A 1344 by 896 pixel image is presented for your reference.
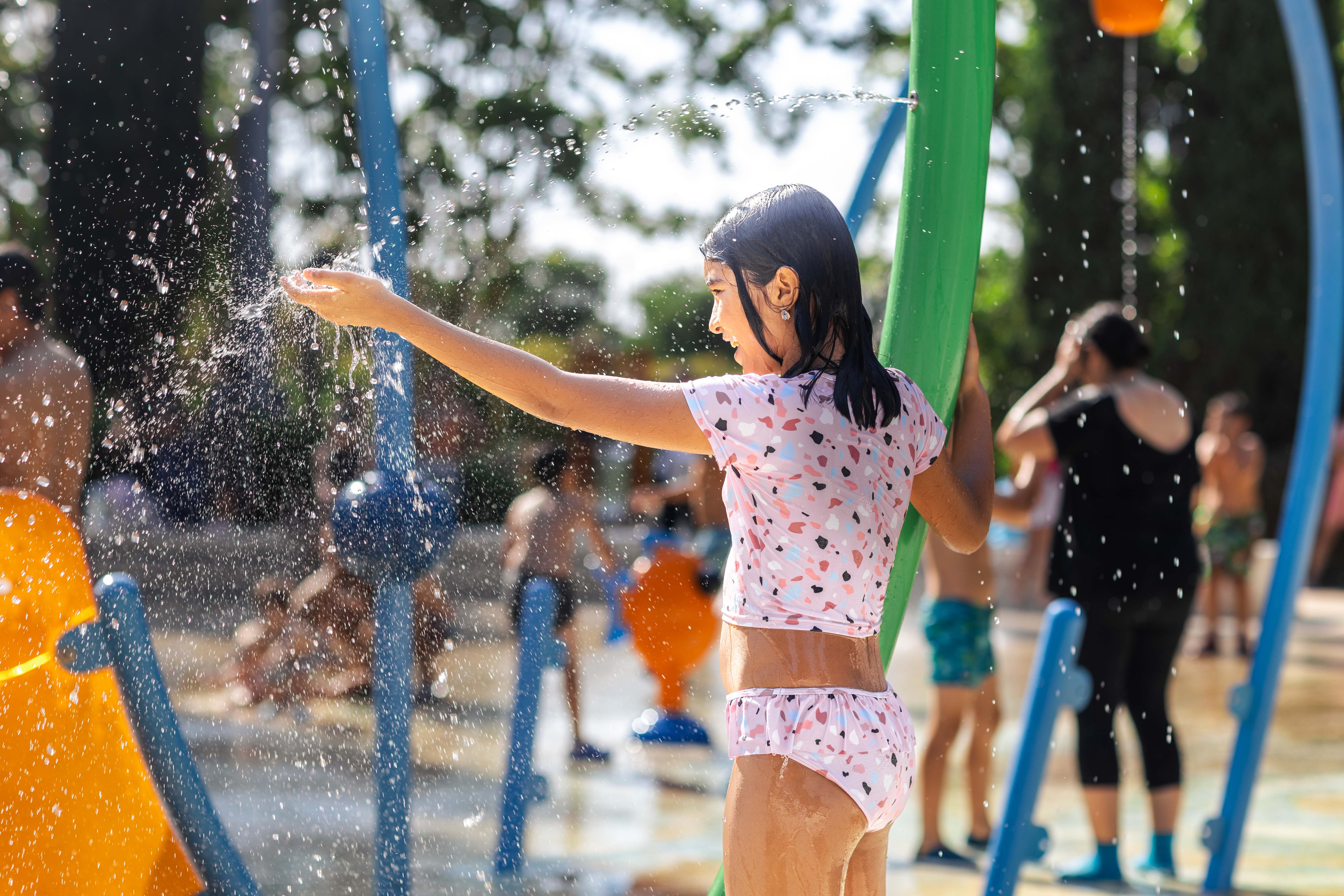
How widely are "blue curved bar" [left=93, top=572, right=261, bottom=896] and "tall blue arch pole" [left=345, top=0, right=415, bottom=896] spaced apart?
1.57ft

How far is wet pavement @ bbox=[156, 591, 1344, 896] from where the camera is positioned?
455cm

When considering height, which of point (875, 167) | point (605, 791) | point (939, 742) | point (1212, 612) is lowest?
point (605, 791)

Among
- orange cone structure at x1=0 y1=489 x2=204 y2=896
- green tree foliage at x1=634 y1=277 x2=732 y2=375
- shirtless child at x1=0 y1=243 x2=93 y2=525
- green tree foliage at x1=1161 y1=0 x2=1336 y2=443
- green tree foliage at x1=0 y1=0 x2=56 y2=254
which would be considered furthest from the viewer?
green tree foliage at x1=1161 y1=0 x2=1336 y2=443

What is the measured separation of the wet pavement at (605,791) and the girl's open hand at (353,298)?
271cm

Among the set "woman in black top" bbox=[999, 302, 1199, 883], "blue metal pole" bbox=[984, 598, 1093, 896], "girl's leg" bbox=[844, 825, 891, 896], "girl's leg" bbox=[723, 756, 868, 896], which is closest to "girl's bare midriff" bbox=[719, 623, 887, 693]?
"girl's leg" bbox=[723, 756, 868, 896]

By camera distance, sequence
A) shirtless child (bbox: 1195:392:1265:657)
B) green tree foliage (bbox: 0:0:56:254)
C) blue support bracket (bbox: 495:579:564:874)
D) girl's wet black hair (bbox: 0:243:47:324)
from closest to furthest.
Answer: girl's wet black hair (bbox: 0:243:47:324)
blue support bracket (bbox: 495:579:564:874)
shirtless child (bbox: 1195:392:1265:657)
green tree foliage (bbox: 0:0:56:254)

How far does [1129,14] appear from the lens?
15.1 feet

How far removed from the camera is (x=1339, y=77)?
1680 centimetres

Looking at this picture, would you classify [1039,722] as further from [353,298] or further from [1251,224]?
[1251,224]

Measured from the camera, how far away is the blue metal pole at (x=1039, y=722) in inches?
133

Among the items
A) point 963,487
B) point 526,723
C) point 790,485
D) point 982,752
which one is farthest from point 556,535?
point 790,485

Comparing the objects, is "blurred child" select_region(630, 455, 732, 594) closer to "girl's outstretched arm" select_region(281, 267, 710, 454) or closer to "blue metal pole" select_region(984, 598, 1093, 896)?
"girl's outstretched arm" select_region(281, 267, 710, 454)

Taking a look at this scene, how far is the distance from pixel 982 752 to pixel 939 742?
5.8 inches

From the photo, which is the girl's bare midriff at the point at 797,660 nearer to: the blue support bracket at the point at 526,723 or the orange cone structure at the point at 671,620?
the blue support bracket at the point at 526,723
